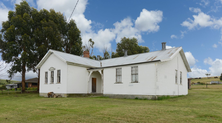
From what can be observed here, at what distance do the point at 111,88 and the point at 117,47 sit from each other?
3089 cm

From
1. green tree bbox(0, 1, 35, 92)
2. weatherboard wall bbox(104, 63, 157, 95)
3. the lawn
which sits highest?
green tree bbox(0, 1, 35, 92)

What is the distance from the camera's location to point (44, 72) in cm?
2233

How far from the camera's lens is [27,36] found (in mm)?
27859


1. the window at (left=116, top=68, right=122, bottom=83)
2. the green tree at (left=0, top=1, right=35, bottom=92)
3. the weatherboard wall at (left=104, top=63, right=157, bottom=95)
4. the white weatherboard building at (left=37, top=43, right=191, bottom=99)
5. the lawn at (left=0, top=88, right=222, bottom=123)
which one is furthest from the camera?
the green tree at (left=0, top=1, right=35, bottom=92)

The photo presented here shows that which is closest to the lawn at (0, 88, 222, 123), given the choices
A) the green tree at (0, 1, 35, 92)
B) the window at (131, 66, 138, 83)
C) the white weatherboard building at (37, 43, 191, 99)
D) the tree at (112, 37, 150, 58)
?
the white weatherboard building at (37, 43, 191, 99)

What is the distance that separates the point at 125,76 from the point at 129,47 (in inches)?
1176

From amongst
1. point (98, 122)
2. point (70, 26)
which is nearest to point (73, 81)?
point (98, 122)

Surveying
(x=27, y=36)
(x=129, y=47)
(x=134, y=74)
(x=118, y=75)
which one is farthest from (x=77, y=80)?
(x=129, y=47)

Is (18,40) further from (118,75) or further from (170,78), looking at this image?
(170,78)

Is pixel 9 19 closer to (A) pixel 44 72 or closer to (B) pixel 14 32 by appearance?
(B) pixel 14 32

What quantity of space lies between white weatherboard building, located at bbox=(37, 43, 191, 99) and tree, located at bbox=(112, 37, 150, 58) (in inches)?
942

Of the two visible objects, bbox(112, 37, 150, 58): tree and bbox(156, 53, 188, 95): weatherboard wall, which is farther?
bbox(112, 37, 150, 58): tree

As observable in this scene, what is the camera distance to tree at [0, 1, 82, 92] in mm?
27688

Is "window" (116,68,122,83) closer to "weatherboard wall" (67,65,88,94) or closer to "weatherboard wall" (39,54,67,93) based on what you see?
"weatherboard wall" (67,65,88,94)
